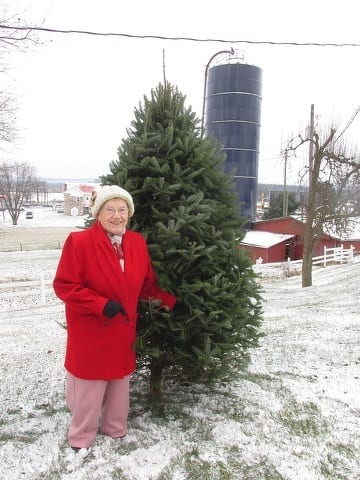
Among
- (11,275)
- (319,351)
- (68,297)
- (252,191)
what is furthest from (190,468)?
(252,191)

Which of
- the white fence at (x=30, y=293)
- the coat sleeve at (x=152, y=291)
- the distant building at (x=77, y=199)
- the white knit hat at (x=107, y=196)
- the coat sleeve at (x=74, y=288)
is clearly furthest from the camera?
the distant building at (x=77, y=199)

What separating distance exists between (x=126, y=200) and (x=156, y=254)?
0.53m

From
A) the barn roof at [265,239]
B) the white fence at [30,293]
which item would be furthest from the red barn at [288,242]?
the white fence at [30,293]

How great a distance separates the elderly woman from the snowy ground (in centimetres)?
34

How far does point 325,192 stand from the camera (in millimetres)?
17125

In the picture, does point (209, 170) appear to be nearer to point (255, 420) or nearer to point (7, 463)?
point (255, 420)

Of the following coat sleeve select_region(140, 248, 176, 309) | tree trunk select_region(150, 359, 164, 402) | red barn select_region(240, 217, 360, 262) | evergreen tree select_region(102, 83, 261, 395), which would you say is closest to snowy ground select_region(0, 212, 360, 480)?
tree trunk select_region(150, 359, 164, 402)

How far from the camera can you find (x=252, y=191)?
3206cm

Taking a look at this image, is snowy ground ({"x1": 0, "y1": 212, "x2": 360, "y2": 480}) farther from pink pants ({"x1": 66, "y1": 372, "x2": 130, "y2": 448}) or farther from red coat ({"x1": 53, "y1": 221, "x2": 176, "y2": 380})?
red coat ({"x1": 53, "y1": 221, "x2": 176, "y2": 380})

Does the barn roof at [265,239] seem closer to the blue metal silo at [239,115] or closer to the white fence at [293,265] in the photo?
the blue metal silo at [239,115]

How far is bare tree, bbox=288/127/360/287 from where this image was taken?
15609 millimetres

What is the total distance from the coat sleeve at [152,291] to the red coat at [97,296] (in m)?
0.13

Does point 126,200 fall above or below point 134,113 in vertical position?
below

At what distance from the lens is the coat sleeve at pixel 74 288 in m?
2.72
